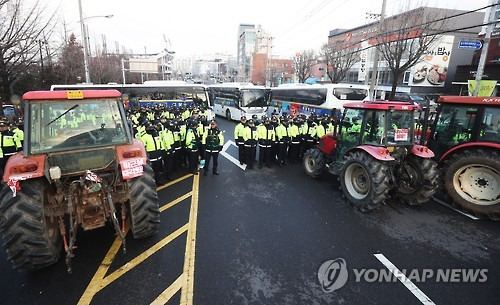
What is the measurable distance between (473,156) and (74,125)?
316 inches

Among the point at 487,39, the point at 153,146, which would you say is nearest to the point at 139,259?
the point at 153,146

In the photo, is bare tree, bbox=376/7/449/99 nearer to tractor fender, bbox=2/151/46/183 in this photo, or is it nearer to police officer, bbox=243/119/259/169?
police officer, bbox=243/119/259/169

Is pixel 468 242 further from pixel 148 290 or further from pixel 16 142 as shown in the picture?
pixel 16 142

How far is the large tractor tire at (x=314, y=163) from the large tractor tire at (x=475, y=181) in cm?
306

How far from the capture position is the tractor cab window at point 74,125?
161 inches

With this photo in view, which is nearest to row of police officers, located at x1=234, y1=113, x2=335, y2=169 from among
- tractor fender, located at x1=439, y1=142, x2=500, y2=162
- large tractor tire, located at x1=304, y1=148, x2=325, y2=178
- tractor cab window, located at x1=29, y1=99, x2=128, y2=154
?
large tractor tire, located at x1=304, y1=148, x2=325, y2=178

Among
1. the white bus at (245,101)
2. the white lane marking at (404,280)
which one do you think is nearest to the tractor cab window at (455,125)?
the white lane marking at (404,280)

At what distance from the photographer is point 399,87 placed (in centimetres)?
3694

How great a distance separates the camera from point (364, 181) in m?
6.52

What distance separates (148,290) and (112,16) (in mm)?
22754

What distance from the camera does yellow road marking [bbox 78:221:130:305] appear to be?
11.7ft

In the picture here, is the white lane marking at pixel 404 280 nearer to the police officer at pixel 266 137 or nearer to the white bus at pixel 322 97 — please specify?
the police officer at pixel 266 137

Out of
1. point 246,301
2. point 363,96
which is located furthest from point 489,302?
point 363,96

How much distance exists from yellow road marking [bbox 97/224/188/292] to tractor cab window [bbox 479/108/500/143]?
6941mm
